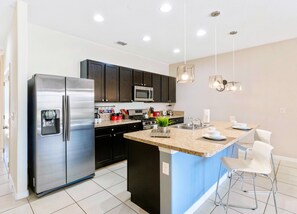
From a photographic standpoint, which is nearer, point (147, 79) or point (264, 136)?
point (264, 136)

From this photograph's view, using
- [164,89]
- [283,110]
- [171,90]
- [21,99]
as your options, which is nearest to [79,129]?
[21,99]

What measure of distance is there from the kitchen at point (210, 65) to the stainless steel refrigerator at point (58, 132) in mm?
194

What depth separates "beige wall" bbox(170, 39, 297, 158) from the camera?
388cm

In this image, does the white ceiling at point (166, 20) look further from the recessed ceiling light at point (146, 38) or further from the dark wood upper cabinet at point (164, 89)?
the dark wood upper cabinet at point (164, 89)

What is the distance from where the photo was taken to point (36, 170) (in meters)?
2.38

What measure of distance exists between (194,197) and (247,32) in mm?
3391

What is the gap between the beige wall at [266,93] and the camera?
3885mm

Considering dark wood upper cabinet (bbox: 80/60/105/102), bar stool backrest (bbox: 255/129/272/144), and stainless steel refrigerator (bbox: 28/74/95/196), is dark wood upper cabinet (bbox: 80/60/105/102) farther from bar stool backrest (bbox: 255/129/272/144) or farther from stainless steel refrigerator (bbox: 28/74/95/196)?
bar stool backrest (bbox: 255/129/272/144)

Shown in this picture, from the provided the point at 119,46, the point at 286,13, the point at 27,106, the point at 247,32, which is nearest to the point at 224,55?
the point at 247,32

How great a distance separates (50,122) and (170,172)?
1999 millimetres

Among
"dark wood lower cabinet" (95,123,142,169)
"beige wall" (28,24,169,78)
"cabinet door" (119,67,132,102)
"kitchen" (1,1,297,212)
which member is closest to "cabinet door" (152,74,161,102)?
"kitchen" (1,1,297,212)

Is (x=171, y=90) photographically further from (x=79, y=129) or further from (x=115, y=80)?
(x=79, y=129)

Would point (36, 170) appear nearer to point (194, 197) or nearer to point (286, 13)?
point (194, 197)

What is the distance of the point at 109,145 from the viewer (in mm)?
3518
